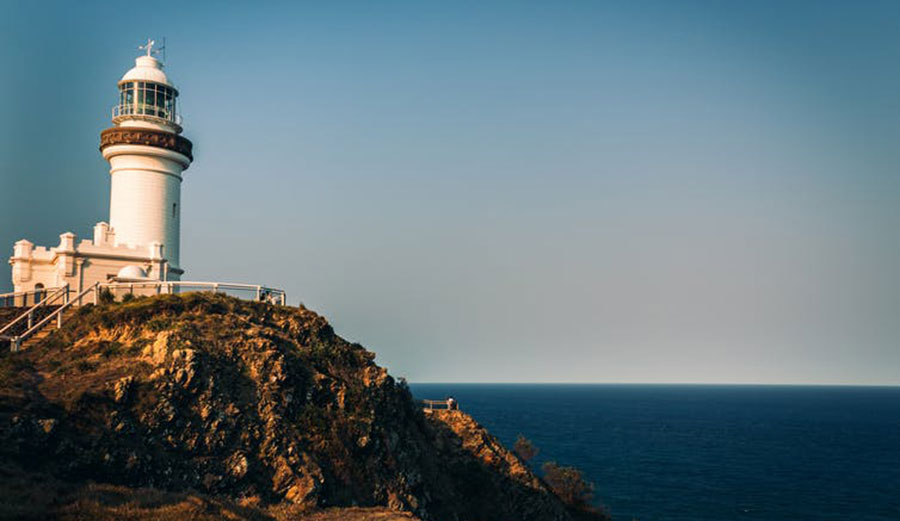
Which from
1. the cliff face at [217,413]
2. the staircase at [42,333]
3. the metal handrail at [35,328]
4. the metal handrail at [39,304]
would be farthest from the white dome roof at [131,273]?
the cliff face at [217,413]

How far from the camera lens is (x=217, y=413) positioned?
2603 centimetres

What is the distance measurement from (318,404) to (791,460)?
302 feet

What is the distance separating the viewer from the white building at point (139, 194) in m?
40.7

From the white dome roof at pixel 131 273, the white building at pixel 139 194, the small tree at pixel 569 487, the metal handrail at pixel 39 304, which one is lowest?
the small tree at pixel 569 487

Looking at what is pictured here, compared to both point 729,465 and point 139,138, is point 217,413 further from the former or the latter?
point 729,465

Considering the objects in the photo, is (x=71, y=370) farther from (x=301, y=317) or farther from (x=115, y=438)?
(x=301, y=317)

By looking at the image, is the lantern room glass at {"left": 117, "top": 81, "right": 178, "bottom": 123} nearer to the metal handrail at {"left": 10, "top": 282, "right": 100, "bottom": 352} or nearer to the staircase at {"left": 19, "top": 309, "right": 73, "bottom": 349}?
the metal handrail at {"left": 10, "top": 282, "right": 100, "bottom": 352}

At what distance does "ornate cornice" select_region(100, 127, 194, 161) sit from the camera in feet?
140

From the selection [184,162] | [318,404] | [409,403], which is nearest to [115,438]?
[318,404]

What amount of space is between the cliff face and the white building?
8.93 meters

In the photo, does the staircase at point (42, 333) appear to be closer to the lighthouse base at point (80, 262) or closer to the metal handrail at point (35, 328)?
the metal handrail at point (35, 328)

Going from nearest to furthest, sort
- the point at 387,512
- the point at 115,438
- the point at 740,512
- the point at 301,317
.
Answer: the point at 115,438
the point at 387,512
the point at 301,317
the point at 740,512

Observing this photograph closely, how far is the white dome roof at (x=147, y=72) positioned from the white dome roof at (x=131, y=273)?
45.5 feet

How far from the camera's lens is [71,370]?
26406 mm
